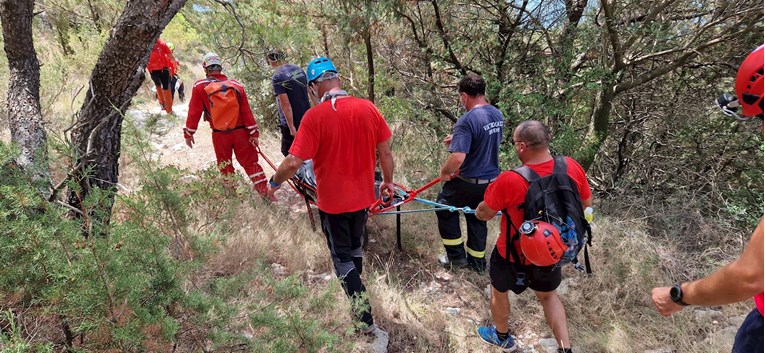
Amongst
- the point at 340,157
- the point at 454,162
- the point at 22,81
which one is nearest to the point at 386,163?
the point at 340,157

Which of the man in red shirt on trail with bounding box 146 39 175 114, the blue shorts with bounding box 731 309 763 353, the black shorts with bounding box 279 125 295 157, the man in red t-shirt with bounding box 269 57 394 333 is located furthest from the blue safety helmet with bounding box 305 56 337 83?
the man in red shirt on trail with bounding box 146 39 175 114

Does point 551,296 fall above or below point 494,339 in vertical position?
above

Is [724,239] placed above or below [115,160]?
below

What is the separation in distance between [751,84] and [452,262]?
285 cm

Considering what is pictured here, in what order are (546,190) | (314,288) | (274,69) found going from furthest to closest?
(274,69), (314,288), (546,190)

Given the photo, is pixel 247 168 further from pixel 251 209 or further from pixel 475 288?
pixel 475 288

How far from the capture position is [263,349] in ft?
6.11

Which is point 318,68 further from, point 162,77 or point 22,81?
point 162,77

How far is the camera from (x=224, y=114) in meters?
4.19

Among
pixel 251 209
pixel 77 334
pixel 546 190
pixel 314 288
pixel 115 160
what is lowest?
pixel 314 288

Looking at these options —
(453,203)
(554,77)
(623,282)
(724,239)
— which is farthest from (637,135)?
(453,203)

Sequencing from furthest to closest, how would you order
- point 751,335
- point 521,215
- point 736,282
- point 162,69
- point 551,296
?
point 162,69
point 551,296
point 521,215
point 751,335
point 736,282

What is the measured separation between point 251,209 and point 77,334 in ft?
8.90

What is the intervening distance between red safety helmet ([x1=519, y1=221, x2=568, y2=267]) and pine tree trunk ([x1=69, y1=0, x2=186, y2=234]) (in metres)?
2.40
